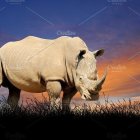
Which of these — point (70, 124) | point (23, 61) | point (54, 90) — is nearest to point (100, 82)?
point (54, 90)

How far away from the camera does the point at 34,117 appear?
5.11m

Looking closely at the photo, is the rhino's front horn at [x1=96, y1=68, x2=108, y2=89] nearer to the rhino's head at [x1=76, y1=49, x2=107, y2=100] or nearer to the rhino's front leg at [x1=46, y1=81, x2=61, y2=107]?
the rhino's head at [x1=76, y1=49, x2=107, y2=100]

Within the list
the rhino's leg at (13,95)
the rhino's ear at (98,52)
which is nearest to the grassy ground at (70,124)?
the rhino's ear at (98,52)

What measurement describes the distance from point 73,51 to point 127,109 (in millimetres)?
1681

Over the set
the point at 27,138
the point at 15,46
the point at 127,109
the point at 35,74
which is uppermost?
the point at 15,46

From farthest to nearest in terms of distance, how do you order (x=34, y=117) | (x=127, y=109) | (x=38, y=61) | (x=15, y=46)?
1. (x=15, y=46)
2. (x=38, y=61)
3. (x=127, y=109)
4. (x=34, y=117)

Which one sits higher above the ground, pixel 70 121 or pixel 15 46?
pixel 15 46

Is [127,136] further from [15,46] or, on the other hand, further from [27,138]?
[15,46]

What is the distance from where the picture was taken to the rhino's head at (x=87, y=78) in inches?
268

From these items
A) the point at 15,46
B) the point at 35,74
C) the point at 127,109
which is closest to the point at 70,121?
the point at 127,109

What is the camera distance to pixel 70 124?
4.95 metres

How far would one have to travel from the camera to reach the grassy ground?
Result: 480cm

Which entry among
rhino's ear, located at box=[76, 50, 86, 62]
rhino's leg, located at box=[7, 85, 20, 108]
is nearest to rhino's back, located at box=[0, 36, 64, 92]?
rhino's ear, located at box=[76, 50, 86, 62]

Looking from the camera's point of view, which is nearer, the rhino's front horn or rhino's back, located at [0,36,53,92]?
the rhino's front horn
